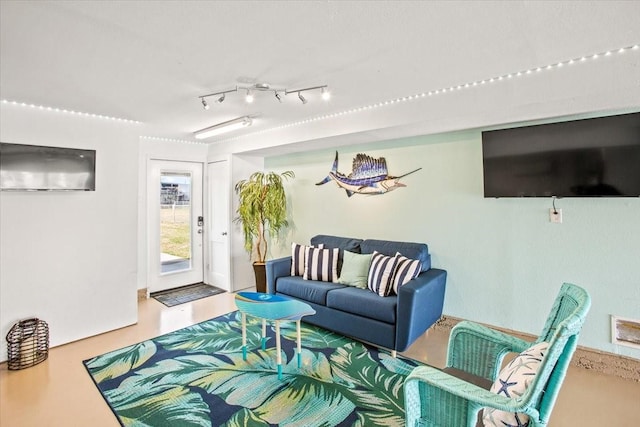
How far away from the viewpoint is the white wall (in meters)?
2.99

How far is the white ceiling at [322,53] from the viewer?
1.64m

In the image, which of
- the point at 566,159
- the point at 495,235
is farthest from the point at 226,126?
the point at 566,159

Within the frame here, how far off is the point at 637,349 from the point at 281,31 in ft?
11.6

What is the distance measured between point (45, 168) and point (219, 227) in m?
2.49

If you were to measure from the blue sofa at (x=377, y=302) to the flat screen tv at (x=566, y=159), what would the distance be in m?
1.04

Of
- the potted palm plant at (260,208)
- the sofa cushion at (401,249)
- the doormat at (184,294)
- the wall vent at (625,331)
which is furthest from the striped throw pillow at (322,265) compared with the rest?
the wall vent at (625,331)

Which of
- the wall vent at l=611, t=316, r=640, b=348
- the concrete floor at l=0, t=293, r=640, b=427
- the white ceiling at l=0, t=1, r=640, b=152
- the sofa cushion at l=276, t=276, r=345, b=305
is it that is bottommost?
the concrete floor at l=0, t=293, r=640, b=427

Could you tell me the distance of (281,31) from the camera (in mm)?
1829

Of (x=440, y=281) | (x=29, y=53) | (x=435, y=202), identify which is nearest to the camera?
(x=29, y=53)

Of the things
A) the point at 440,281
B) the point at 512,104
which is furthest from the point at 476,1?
the point at 440,281

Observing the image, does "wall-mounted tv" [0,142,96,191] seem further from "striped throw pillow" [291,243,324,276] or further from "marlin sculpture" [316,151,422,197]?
"marlin sculpture" [316,151,422,197]

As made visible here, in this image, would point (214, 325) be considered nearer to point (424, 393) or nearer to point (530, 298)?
point (424, 393)

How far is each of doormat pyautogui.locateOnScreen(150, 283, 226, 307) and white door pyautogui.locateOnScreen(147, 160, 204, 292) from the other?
120 millimetres

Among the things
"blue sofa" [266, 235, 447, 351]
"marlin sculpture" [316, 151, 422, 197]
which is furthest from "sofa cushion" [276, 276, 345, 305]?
"marlin sculpture" [316, 151, 422, 197]
